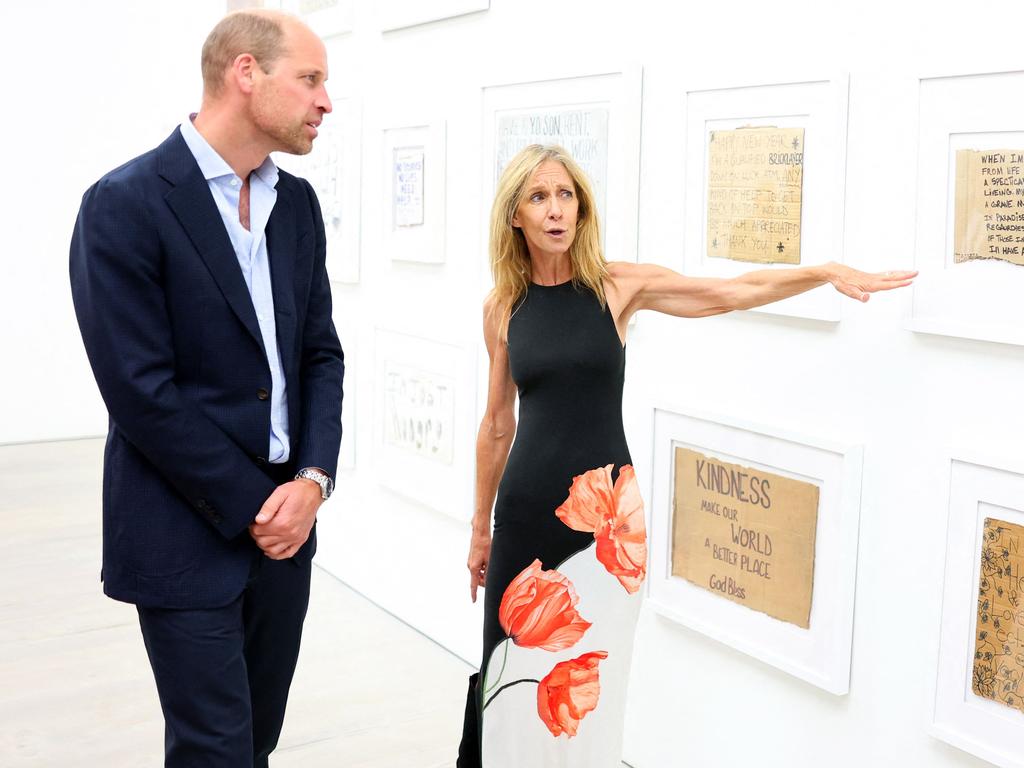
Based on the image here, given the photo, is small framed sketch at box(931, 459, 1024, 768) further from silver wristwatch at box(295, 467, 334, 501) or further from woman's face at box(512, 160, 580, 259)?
silver wristwatch at box(295, 467, 334, 501)

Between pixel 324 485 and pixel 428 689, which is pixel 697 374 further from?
pixel 428 689

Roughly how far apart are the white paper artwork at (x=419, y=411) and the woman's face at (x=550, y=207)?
6.16ft

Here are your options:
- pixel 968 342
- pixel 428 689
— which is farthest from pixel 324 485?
pixel 428 689

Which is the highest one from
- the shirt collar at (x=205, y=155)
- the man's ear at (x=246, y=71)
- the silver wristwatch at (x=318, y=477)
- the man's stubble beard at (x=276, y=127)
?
the man's ear at (x=246, y=71)

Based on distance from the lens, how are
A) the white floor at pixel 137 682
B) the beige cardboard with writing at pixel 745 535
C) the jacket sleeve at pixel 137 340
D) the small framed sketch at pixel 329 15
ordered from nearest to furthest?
the jacket sleeve at pixel 137 340 → the beige cardboard with writing at pixel 745 535 → the white floor at pixel 137 682 → the small framed sketch at pixel 329 15

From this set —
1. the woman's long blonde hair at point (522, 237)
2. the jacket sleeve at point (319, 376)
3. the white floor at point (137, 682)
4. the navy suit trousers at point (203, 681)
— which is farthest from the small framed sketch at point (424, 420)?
the navy suit trousers at point (203, 681)

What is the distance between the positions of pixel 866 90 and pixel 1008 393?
752mm

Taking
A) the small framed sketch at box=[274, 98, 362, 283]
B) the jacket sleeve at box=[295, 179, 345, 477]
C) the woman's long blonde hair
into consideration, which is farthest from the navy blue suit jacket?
the small framed sketch at box=[274, 98, 362, 283]

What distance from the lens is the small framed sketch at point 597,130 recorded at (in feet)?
11.0

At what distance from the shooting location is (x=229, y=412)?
7.66 ft

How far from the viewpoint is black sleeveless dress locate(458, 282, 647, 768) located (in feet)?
8.73

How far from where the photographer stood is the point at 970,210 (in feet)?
8.11

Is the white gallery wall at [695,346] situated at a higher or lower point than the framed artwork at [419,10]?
lower

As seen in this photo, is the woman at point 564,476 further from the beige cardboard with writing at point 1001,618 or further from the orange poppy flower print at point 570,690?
the beige cardboard with writing at point 1001,618
